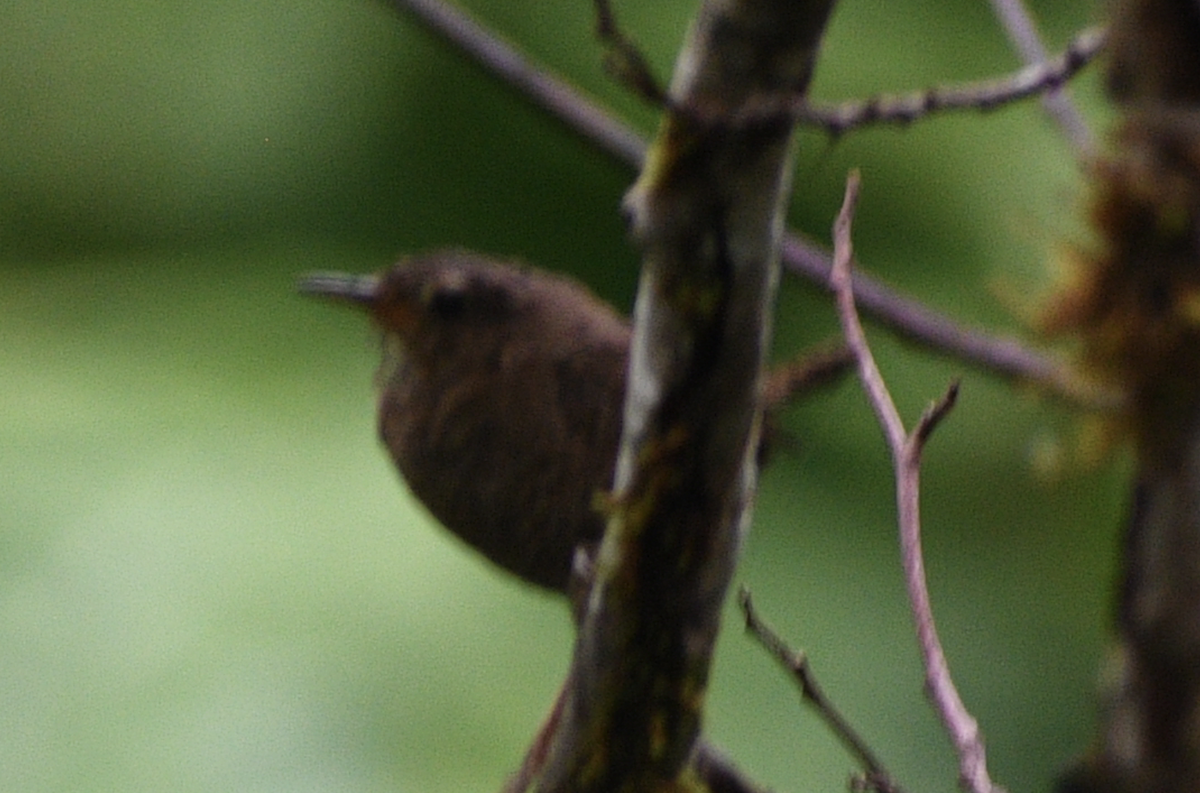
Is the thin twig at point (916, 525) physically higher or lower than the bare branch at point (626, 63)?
lower

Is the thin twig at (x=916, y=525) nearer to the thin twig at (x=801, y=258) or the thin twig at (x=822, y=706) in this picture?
the thin twig at (x=822, y=706)

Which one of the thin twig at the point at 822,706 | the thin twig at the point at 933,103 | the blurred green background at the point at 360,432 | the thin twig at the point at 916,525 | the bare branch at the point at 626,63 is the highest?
the bare branch at the point at 626,63

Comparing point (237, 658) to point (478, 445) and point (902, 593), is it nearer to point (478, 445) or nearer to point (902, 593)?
point (902, 593)

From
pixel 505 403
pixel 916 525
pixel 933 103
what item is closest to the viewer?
pixel 916 525

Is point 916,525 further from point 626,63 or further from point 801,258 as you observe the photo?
point 801,258

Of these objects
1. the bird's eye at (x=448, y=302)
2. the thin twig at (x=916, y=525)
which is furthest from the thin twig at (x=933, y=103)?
the bird's eye at (x=448, y=302)

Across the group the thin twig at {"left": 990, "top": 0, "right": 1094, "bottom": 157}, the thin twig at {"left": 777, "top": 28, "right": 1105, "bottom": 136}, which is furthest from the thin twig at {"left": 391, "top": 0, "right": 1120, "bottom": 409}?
the thin twig at {"left": 777, "top": 28, "right": 1105, "bottom": 136}

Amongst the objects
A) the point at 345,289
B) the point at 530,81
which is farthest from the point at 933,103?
the point at 530,81

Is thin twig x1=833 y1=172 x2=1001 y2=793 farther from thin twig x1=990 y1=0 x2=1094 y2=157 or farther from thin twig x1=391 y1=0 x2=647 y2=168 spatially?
thin twig x1=990 y1=0 x2=1094 y2=157

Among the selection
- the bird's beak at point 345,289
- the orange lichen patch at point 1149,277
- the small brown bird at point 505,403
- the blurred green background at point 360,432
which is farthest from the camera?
the blurred green background at point 360,432
